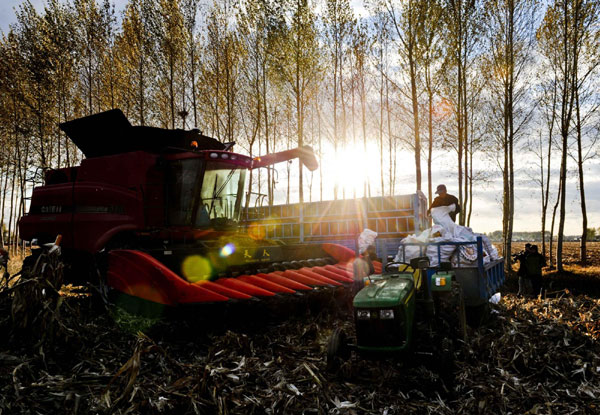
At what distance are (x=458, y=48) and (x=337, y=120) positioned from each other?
8383 millimetres

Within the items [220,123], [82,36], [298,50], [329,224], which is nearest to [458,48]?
[298,50]

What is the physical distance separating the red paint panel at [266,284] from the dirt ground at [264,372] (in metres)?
0.45

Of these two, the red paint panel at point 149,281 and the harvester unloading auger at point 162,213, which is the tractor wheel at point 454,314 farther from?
the red paint panel at point 149,281

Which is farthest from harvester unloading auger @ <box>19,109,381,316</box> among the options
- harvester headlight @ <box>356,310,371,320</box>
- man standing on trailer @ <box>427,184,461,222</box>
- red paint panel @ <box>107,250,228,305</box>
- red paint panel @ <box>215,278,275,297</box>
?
man standing on trailer @ <box>427,184,461,222</box>

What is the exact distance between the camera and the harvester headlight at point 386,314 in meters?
4.41

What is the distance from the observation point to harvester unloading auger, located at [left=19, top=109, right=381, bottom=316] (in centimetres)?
682

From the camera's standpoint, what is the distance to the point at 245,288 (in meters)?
5.77

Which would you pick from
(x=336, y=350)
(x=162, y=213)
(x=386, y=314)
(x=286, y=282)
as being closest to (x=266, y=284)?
(x=286, y=282)

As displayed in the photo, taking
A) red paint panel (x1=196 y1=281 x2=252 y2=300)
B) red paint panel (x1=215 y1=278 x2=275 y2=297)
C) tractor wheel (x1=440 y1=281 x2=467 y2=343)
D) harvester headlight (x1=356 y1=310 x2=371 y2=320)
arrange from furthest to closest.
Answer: red paint panel (x1=215 y1=278 x2=275 y2=297)
red paint panel (x1=196 y1=281 x2=252 y2=300)
tractor wheel (x1=440 y1=281 x2=467 y2=343)
harvester headlight (x1=356 y1=310 x2=371 y2=320)

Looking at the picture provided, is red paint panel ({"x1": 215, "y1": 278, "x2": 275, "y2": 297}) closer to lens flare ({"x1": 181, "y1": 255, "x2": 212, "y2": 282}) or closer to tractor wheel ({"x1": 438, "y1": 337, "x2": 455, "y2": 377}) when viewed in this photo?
lens flare ({"x1": 181, "y1": 255, "x2": 212, "y2": 282})

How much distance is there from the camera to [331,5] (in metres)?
22.9

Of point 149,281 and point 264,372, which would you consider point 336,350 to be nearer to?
point 264,372

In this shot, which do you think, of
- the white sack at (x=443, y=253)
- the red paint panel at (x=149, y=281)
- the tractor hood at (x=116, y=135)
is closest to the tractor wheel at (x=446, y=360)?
the red paint panel at (x=149, y=281)

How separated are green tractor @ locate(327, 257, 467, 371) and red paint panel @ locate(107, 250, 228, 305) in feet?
5.71
